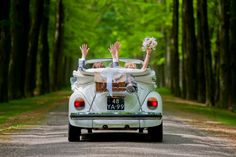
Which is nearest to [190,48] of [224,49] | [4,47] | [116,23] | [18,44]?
[224,49]

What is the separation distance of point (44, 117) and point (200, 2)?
17.0 m

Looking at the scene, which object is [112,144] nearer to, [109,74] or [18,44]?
[109,74]

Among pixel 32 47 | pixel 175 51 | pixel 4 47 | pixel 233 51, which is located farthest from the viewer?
pixel 175 51

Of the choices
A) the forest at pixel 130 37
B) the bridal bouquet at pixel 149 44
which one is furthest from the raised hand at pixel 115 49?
the forest at pixel 130 37

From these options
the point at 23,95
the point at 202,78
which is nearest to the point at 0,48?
the point at 23,95

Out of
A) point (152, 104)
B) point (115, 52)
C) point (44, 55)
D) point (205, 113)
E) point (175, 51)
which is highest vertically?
point (115, 52)

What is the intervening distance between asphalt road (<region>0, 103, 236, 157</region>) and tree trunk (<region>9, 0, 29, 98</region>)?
18972 millimetres

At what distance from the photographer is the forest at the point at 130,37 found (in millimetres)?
34531

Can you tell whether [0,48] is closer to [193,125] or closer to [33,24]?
[33,24]

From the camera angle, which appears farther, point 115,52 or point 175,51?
point 175,51

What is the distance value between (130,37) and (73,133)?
53980 millimetres

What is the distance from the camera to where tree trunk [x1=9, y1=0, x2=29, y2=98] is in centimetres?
3791

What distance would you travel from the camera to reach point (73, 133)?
1555 centimetres

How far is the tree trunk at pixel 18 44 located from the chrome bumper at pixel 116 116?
23049 mm
